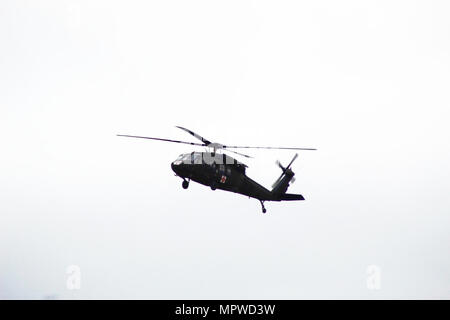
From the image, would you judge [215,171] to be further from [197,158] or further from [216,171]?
[197,158]

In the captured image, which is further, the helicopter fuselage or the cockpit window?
the cockpit window

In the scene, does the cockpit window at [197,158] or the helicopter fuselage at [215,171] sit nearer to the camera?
the helicopter fuselage at [215,171]

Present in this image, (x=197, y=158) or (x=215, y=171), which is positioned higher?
(x=197, y=158)

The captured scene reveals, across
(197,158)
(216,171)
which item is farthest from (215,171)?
(197,158)

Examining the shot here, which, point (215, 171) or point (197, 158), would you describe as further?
Answer: point (215, 171)
